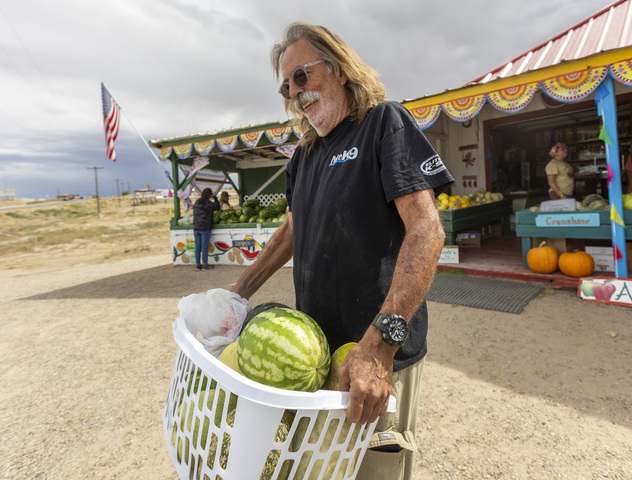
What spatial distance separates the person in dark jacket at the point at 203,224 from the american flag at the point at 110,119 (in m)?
4.93

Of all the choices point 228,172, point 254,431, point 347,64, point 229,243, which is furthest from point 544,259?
point 228,172

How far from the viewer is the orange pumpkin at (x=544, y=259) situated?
231 inches

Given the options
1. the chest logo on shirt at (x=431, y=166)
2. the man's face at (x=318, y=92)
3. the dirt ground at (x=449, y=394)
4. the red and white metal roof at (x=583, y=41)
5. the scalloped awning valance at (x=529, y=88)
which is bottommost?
the dirt ground at (x=449, y=394)

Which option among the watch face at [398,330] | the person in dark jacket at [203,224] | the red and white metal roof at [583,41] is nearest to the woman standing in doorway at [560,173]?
the red and white metal roof at [583,41]

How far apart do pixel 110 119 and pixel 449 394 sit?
13135 mm

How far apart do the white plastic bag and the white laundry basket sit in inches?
9.1

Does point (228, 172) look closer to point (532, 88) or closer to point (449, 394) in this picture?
point (532, 88)

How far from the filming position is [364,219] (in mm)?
1319

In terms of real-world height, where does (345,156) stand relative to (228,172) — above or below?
below

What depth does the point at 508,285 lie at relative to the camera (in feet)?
19.5

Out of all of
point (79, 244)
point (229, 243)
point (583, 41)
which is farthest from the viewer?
point (79, 244)

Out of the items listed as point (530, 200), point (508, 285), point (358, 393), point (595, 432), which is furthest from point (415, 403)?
point (530, 200)

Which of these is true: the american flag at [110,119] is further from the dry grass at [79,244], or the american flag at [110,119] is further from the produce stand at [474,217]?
the produce stand at [474,217]

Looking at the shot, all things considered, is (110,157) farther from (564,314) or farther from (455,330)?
(564,314)
